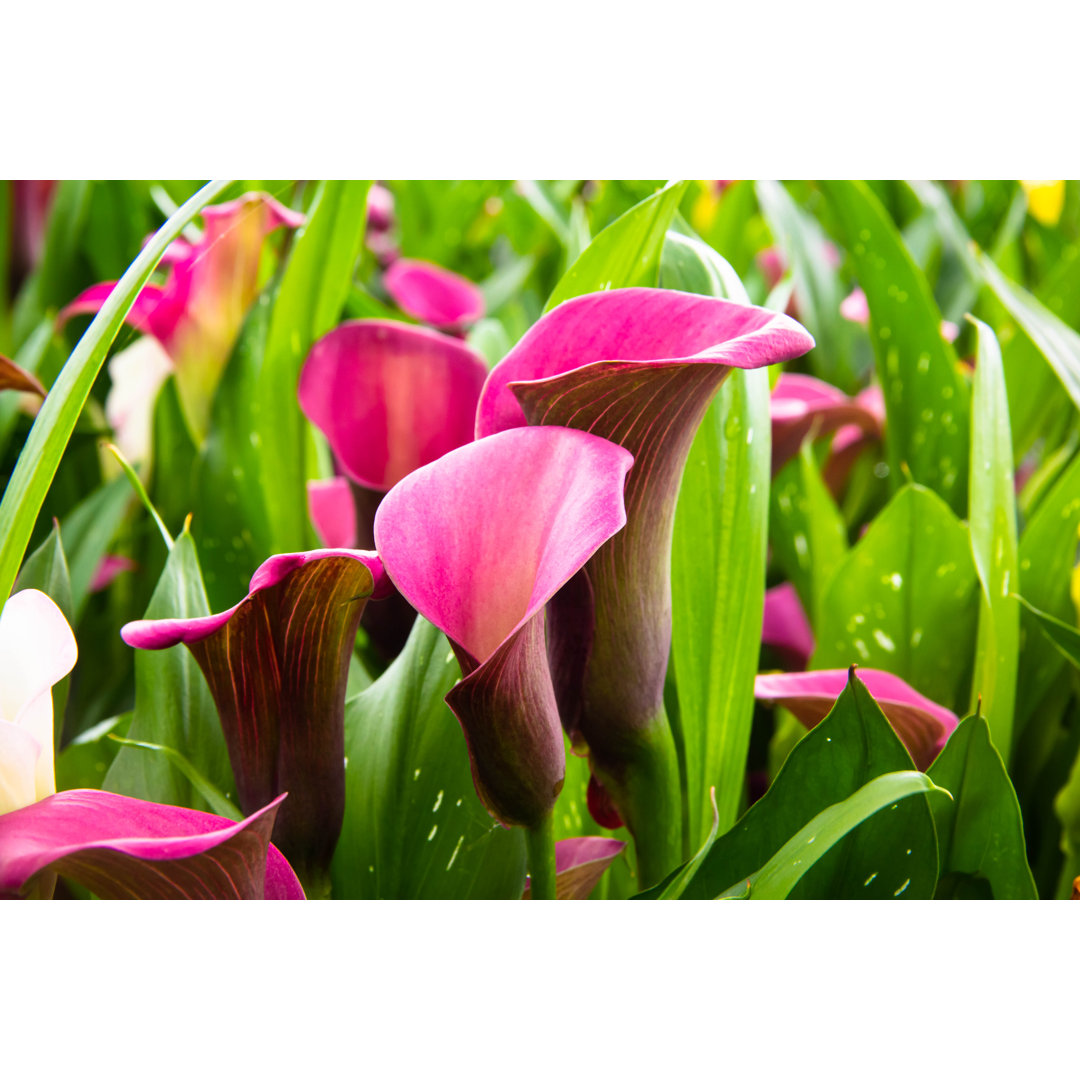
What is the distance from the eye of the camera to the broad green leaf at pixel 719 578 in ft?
0.65

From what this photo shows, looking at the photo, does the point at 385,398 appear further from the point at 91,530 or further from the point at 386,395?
the point at 91,530

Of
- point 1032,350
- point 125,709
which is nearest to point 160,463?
point 125,709

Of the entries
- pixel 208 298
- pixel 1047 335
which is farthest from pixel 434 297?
pixel 1047 335

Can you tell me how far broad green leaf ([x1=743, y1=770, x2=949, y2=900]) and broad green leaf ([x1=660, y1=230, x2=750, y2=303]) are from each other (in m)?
0.10

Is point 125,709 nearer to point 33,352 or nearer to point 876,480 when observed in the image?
point 33,352

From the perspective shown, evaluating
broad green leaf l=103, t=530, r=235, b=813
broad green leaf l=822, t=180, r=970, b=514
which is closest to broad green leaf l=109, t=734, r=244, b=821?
broad green leaf l=103, t=530, r=235, b=813

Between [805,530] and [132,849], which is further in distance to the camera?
[805,530]

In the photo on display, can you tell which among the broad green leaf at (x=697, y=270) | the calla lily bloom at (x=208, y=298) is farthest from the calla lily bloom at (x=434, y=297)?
the broad green leaf at (x=697, y=270)

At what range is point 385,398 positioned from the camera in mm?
230

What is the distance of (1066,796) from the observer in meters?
0.23

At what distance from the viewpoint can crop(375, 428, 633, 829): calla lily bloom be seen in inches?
5.1

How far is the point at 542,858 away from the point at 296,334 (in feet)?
0.56

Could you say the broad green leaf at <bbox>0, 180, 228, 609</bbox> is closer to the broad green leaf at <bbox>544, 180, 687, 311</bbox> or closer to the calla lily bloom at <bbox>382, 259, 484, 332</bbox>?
the broad green leaf at <bbox>544, 180, 687, 311</bbox>

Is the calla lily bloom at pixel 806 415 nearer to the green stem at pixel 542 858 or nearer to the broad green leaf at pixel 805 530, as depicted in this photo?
the broad green leaf at pixel 805 530
